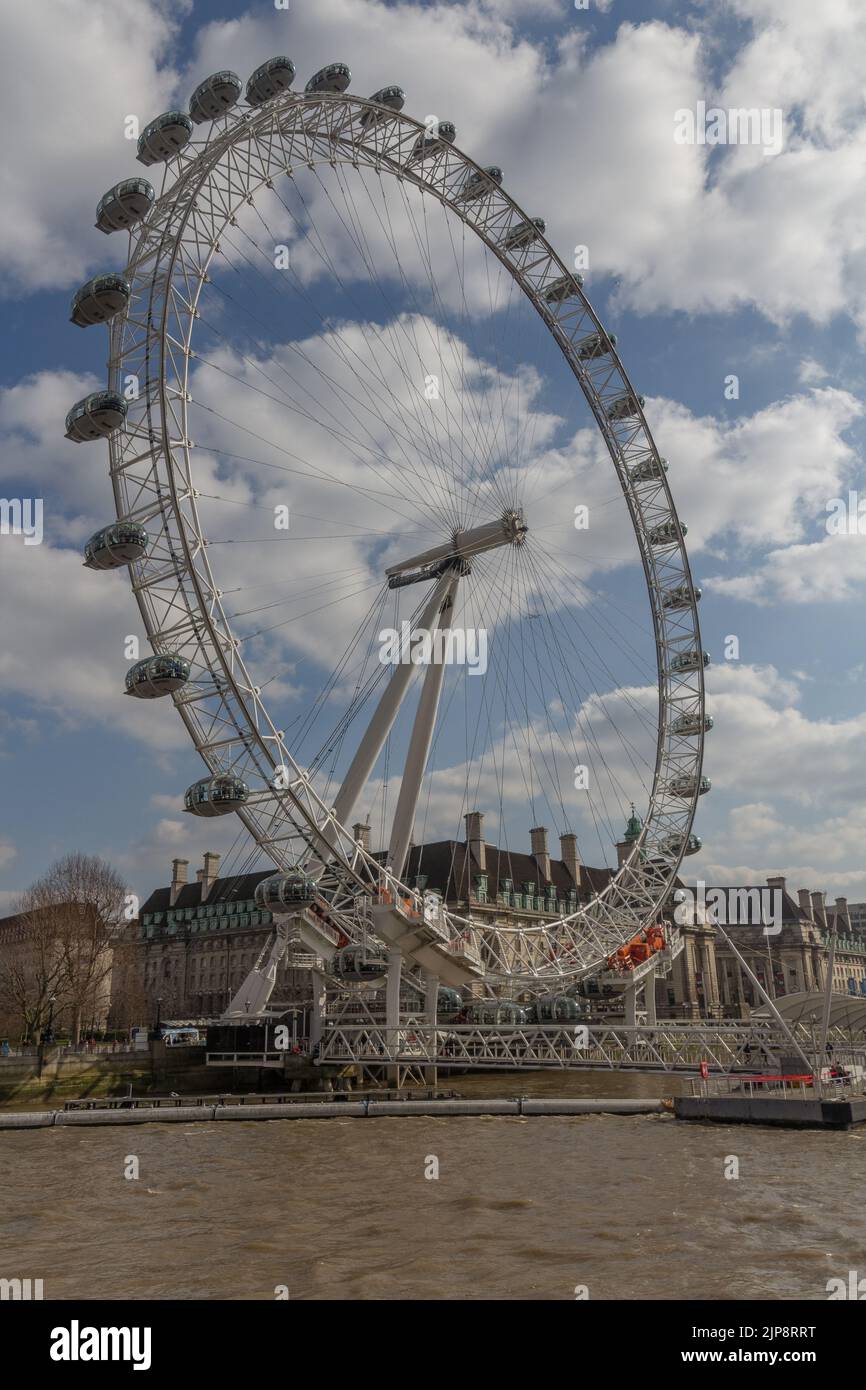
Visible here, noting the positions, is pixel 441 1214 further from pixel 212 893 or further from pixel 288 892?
pixel 212 893

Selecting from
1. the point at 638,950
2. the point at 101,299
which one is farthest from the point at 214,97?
the point at 638,950

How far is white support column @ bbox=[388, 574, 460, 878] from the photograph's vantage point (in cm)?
5528

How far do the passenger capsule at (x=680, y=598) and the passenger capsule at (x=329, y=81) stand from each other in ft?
126

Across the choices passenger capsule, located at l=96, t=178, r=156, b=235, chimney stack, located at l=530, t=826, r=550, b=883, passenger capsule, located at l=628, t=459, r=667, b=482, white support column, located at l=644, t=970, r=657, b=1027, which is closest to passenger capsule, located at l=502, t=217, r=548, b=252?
passenger capsule, located at l=628, t=459, r=667, b=482

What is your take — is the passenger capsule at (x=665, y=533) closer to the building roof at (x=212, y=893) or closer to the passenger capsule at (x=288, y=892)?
the passenger capsule at (x=288, y=892)

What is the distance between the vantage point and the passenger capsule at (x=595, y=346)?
68.2 meters

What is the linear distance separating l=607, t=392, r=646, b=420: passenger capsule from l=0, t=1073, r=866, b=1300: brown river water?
48.4 metres

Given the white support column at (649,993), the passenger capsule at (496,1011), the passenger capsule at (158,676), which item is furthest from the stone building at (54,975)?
the white support column at (649,993)

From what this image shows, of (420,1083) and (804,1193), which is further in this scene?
(420,1083)
